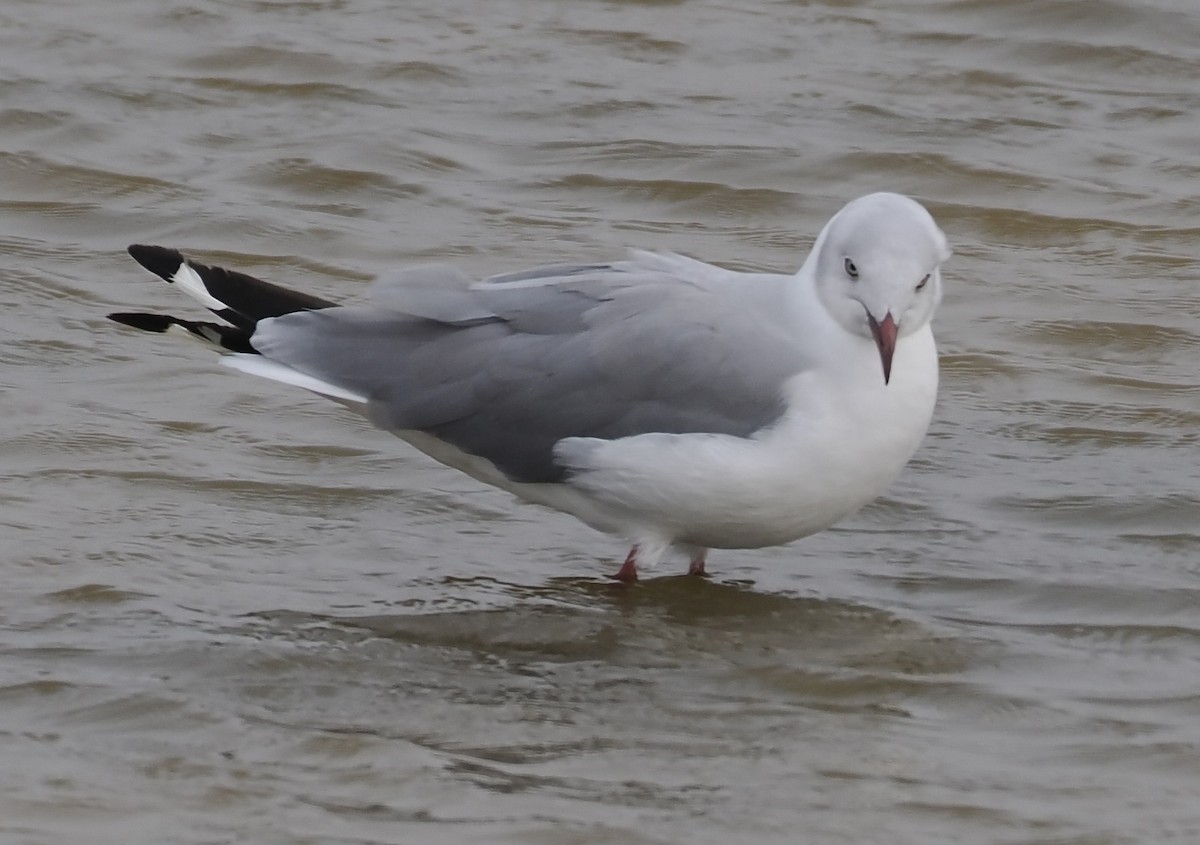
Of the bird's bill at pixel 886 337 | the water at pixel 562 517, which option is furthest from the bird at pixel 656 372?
the water at pixel 562 517

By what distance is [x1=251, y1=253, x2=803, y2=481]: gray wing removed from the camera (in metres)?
4.96

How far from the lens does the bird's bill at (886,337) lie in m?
4.67

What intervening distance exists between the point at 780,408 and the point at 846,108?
4.52 meters

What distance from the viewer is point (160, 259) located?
5.55m

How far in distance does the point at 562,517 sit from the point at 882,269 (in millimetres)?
1459

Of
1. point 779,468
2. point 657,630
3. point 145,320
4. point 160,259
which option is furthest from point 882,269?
point 160,259

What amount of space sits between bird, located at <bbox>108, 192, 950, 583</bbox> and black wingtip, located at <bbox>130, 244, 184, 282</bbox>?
35 millimetres

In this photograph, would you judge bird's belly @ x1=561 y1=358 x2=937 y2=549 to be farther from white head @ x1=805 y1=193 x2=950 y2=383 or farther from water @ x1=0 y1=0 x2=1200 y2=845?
water @ x1=0 y1=0 x2=1200 y2=845

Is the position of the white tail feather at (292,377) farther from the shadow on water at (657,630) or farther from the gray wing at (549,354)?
the shadow on water at (657,630)

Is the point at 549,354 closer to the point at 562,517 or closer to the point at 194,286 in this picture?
the point at 562,517

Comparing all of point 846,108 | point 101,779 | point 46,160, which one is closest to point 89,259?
point 46,160

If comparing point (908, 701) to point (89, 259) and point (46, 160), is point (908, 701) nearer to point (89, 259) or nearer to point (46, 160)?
point (89, 259)

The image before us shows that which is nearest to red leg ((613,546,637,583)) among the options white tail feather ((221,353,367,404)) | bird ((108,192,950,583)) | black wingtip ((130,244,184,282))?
bird ((108,192,950,583))

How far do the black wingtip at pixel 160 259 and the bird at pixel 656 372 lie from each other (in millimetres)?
35
